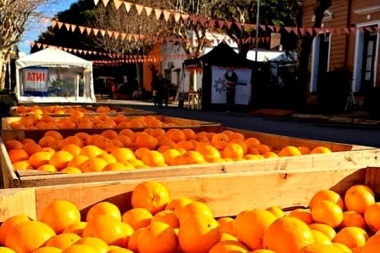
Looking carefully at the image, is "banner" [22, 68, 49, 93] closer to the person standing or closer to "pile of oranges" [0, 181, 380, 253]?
the person standing

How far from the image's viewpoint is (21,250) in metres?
1.66

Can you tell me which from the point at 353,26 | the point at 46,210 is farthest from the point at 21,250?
the point at 353,26

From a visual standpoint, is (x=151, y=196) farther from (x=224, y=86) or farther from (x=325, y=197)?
(x=224, y=86)

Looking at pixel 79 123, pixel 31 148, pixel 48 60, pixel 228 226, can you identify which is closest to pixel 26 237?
pixel 228 226

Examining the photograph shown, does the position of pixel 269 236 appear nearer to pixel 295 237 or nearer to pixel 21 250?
pixel 295 237

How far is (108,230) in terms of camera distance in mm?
1759

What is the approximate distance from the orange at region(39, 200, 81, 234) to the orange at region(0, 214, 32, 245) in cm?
10

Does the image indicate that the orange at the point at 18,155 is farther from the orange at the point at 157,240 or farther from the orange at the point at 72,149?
the orange at the point at 157,240

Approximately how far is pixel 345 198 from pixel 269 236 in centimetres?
99

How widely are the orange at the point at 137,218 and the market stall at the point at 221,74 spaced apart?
2091cm

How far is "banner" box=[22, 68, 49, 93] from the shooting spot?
86.0 feet

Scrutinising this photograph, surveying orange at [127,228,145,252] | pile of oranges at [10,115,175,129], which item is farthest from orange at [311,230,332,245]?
pile of oranges at [10,115,175,129]

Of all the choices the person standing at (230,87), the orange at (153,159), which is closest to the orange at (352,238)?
the orange at (153,159)

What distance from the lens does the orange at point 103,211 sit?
1958 millimetres
